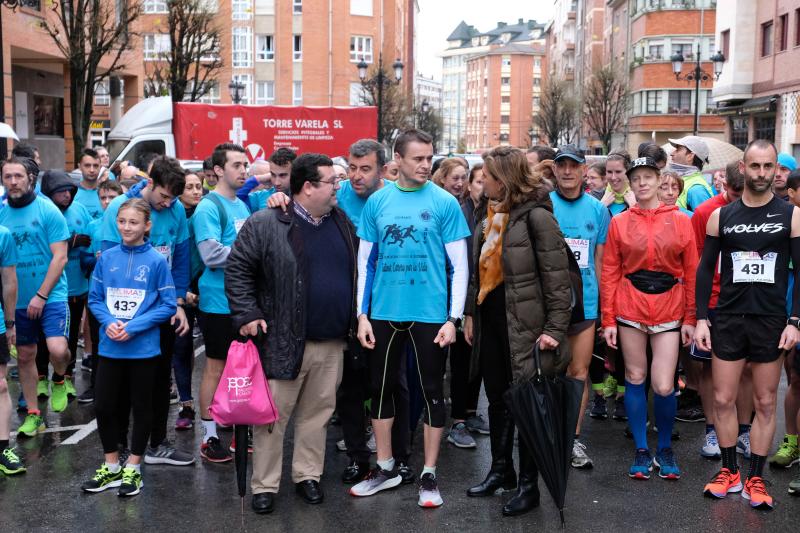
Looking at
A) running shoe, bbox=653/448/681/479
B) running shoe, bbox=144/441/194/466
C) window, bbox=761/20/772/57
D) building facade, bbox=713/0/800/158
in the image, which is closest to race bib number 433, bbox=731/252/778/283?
running shoe, bbox=653/448/681/479

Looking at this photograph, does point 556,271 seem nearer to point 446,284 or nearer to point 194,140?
point 446,284

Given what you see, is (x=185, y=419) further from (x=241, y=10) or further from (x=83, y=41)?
(x=241, y=10)

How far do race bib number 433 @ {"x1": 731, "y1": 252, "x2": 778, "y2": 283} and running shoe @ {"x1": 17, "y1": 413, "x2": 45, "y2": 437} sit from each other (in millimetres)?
5145

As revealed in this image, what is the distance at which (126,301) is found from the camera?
5855 mm

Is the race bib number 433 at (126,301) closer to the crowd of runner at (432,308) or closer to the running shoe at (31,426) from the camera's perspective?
the crowd of runner at (432,308)

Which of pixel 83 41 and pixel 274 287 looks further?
pixel 83 41

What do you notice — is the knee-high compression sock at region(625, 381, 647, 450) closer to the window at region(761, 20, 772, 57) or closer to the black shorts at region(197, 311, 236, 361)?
the black shorts at region(197, 311, 236, 361)

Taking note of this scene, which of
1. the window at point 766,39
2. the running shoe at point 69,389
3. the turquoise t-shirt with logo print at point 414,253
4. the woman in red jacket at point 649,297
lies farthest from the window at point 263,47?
the turquoise t-shirt with logo print at point 414,253

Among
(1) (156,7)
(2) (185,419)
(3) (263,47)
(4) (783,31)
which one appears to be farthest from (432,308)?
(3) (263,47)

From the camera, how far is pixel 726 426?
5.77 metres

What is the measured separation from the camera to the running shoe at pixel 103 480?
5.74 metres

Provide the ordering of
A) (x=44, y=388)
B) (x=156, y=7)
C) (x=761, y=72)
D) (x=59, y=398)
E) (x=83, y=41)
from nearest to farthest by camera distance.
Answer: (x=59, y=398)
(x=44, y=388)
(x=83, y=41)
(x=761, y=72)
(x=156, y=7)

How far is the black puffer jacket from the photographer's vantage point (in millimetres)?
5453

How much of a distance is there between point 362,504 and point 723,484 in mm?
2235
